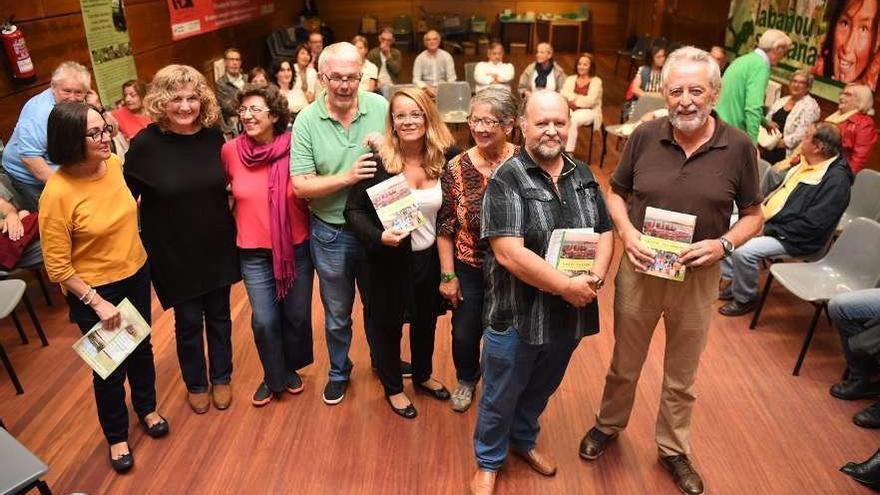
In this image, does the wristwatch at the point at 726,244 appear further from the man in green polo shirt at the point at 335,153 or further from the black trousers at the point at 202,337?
the black trousers at the point at 202,337

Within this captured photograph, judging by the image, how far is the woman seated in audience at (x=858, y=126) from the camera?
13.9ft

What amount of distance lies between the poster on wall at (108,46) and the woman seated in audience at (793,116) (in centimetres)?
598

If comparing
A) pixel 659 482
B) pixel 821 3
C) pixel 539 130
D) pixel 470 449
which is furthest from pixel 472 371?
pixel 821 3

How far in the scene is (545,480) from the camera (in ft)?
8.02

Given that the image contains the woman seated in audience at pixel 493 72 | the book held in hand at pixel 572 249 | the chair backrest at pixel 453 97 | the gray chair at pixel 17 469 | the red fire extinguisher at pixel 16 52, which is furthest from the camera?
the woman seated in audience at pixel 493 72

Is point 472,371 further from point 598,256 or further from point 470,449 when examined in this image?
point 598,256

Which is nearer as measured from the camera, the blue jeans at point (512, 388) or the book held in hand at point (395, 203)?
the blue jeans at point (512, 388)

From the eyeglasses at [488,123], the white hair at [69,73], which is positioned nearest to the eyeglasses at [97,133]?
the eyeglasses at [488,123]

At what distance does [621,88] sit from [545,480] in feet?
32.1

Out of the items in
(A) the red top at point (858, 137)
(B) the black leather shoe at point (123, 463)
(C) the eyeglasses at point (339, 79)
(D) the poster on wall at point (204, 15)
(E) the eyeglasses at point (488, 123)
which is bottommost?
(B) the black leather shoe at point (123, 463)

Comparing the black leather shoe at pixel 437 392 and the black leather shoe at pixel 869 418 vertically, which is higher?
the black leather shoe at pixel 437 392

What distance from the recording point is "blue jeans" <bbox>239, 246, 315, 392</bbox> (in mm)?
2574

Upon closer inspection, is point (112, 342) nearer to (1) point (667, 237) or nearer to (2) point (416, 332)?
(2) point (416, 332)

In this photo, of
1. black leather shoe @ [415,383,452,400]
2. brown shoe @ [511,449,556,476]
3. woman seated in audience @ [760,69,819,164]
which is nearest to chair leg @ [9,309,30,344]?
black leather shoe @ [415,383,452,400]
